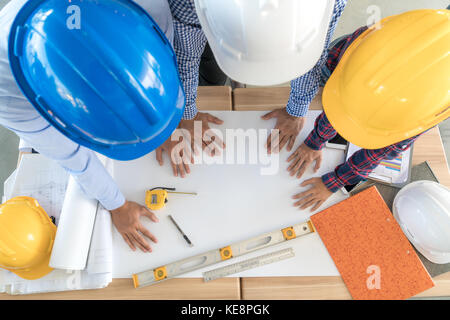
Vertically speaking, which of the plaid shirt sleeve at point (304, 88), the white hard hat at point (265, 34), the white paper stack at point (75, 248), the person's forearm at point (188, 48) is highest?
the white hard hat at point (265, 34)

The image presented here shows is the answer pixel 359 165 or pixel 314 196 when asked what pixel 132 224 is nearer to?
pixel 314 196

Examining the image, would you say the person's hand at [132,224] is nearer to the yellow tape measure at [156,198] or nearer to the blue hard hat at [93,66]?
the yellow tape measure at [156,198]

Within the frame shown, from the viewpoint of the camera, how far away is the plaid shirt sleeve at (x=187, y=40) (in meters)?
0.87

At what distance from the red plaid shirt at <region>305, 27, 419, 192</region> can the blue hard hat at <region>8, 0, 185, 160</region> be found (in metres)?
0.65

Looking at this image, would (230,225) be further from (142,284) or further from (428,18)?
(428,18)

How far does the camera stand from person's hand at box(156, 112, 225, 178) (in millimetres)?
1194

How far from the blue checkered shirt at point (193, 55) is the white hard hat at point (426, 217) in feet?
1.61

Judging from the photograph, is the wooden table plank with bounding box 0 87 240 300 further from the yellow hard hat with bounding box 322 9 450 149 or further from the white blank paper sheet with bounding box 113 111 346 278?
the yellow hard hat with bounding box 322 9 450 149

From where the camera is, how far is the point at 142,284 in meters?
1.04

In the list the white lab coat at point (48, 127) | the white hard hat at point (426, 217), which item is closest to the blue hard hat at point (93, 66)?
the white lab coat at point (48, 127)

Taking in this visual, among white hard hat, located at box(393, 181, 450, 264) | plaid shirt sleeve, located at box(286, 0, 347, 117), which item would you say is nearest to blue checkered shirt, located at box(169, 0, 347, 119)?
plaid shirt sleeve, located at box(286, 0, 347, 117)

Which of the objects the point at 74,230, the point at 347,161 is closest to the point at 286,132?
the point at 347,161

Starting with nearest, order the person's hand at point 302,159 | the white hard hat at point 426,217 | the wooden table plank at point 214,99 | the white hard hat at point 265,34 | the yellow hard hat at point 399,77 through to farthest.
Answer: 1. the white hard hat at point 265,34
2. the yellow hard hat at point 399,77
3. the white hard hat at point 426,217
4. the person's hand at point 302,159
5. the wooden table plank at point 214,99
